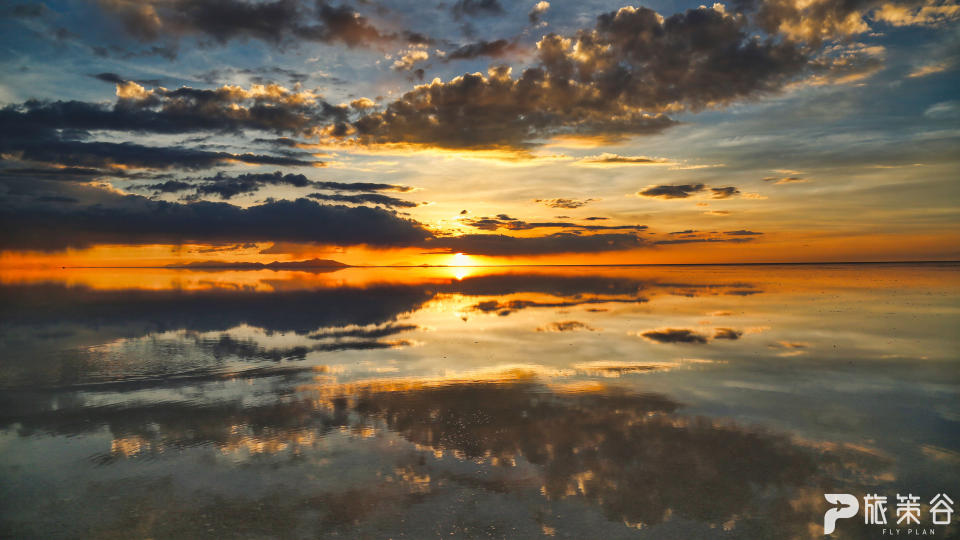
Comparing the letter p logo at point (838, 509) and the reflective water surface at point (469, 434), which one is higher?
the letter p logo at point (838, 509)

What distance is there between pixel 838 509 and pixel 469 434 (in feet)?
24.1

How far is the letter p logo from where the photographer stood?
29.0 ft

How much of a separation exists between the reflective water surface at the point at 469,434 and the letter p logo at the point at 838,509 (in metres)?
0.17

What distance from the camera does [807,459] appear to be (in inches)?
443

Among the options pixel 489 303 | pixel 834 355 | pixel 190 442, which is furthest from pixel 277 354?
pixel 489 303

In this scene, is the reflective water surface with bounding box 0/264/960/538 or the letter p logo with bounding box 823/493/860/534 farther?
the reflective water surface with bounding box 0/264/960/538

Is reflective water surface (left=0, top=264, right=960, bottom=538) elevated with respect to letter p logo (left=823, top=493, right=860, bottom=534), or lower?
lower

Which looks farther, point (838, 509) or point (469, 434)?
point (469, 434)

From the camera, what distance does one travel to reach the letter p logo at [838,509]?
8.83 meters

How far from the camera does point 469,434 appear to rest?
503 inches

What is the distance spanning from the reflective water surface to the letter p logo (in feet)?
0.56

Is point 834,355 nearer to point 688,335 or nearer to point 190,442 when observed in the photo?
point 688,335

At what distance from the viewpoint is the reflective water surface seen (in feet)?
29.6

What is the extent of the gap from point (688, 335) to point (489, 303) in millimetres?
23877
